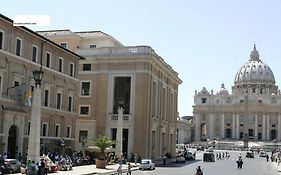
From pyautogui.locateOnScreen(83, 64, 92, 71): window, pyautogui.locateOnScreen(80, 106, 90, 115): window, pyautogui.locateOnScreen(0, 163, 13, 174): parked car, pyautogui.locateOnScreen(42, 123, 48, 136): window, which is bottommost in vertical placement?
pyautogui.locateOnScreen(0, 163, 13, 174): parked car

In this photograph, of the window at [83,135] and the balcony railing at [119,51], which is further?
the window at [83,135]

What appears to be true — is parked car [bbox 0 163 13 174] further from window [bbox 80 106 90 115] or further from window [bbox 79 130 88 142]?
window [bbox 80 106 90 115]

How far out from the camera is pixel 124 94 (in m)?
61.7

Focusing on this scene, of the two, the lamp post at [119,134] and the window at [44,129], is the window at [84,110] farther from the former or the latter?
the window at [44,129]

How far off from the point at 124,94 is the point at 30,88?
2000cm

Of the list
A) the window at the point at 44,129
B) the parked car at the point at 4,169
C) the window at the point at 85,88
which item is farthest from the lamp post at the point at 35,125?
the window at the point at 85,88

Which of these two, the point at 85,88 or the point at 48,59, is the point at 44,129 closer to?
the point at 48,59

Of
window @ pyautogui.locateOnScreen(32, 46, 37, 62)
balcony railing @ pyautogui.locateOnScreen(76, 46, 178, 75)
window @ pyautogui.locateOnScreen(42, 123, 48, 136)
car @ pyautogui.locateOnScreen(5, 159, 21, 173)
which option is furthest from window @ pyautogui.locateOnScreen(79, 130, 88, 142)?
car @ pyautogui.locateOnScreen(5, 159, 21, 173)

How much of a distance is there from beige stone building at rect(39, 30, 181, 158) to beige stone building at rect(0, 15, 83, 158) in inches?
322

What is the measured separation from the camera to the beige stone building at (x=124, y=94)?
197ft

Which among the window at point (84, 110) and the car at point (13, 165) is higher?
the window at point (84, 110)

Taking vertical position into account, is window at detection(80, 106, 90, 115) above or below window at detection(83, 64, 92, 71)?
below

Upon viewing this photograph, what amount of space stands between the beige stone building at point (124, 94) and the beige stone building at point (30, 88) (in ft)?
26.9

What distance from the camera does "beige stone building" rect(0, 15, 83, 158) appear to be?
39500 millimetres
